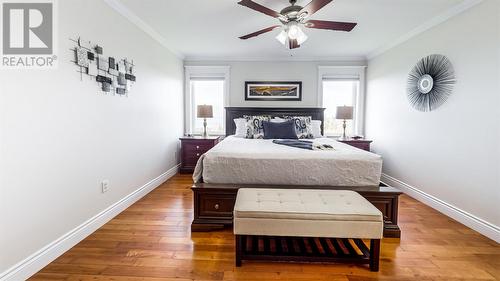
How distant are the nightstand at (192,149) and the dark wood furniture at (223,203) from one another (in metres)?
2.33

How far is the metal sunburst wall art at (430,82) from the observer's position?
3.07 m

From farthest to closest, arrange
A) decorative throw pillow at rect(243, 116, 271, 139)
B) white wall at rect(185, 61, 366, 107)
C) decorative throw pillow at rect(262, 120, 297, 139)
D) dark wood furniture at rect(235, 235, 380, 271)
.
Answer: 1. white wall at rect(185, 61, 366, 107)
2. decorative throw pillow at rect(243, 116, 271, 139)
3. decorative throw pillow at rect(262, 120, 297, 139)
4. dark wood furniture at rect(235, 235, 380, 271)

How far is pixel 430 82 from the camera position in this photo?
3.30 metres

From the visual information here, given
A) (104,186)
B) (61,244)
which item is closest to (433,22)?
(104,186)

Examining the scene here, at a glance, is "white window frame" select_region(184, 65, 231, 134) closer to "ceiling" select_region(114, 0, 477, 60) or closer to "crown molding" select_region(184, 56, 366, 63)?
"crown molding" select_region(184, 56, 366, 63)

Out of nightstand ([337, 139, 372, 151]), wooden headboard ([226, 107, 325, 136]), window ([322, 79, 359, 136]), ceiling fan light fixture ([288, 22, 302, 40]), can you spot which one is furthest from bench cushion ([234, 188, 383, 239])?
window ([322, 79, 359, 136])

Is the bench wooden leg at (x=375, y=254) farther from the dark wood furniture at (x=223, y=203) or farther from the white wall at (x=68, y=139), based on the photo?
the white wall at (x=68, y=139)

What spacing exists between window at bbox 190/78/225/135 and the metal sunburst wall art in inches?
132

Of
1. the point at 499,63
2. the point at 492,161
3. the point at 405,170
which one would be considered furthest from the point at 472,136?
the point at 405,170

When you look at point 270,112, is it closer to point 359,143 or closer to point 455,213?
point 359,143

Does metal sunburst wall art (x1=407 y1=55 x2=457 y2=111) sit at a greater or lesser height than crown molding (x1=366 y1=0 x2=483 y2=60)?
lesser

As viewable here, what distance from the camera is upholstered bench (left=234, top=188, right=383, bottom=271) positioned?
191 centimetres

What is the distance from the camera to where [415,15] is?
3.14 m

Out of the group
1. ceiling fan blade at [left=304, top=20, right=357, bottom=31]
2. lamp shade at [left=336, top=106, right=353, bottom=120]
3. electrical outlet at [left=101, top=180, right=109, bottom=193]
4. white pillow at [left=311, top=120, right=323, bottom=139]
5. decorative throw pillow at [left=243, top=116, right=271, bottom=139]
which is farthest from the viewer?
lamp shade at [left=336, top=106, right=353, bottom=120]
